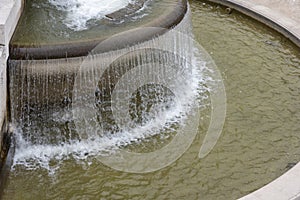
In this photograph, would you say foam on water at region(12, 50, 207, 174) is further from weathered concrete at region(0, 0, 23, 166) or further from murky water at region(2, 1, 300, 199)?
weathered concrete at region(0, 0, 23, 166)

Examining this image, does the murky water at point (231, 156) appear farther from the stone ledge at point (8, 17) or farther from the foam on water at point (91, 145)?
the stone ledge at point (8, 17)

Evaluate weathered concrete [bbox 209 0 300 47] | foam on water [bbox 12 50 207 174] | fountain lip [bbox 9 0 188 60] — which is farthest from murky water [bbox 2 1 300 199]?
fountain lip [bbox 9 0 188 60]

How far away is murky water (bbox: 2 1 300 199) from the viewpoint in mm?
5363

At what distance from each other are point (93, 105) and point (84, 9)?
1702mm

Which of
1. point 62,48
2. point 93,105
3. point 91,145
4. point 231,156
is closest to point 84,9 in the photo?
point 62,48

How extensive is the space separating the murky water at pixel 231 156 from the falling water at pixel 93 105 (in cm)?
31

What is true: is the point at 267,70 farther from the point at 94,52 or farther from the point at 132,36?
the point at 94,52

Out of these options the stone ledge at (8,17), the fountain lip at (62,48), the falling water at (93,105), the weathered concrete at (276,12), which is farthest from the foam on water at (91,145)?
the weathered concrete at (276,12)

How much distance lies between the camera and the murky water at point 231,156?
17.6 feet

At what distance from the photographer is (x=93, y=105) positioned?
245 inches

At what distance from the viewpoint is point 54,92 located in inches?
236

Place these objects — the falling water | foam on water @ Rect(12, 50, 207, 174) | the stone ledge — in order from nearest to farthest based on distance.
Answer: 1. the stone ledge
2. foam on water @ Rect(12, 50, 207, 174)
3. the falling water

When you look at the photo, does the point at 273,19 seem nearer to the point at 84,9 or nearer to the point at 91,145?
the point at 84,9

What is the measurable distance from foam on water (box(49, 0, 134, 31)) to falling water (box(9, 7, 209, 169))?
0.90 metres
